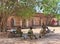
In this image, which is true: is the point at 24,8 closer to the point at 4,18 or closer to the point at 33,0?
the point at 33,0

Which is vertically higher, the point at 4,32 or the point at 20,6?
the point at 20,6

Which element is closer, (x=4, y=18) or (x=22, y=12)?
(x=22, y=12)

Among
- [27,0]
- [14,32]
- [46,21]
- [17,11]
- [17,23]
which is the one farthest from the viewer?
[46,21]

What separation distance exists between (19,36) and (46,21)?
72.7ft

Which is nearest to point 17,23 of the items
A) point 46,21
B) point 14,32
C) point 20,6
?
point 46,21

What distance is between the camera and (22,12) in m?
18.0

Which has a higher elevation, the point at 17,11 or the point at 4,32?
the point at 17,11

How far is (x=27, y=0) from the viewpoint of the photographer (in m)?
17.2

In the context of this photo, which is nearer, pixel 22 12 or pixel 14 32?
pixel 22 12

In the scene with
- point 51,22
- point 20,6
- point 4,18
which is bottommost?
point 51,22

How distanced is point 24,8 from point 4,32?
3.70 metres

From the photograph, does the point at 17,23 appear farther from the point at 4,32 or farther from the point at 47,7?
the point at 47,7

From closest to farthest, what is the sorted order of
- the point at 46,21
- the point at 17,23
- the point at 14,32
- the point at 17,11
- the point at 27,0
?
the point at 27,0 → the point at 17,11 → the point at 14,32 → the point at 17,23 → the point at 46,21

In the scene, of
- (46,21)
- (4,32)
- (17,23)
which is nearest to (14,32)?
(4,32)
